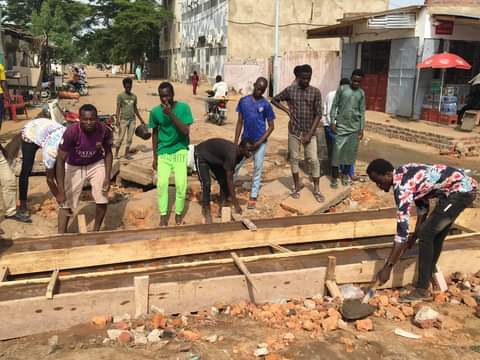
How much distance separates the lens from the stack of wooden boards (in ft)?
11.2

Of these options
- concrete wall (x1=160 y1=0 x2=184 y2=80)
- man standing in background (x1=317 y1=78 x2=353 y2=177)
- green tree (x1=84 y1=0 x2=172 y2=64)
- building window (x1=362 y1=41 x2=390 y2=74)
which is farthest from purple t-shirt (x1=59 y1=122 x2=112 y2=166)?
green tree (x1=84 y1=0 x2=172 y2=64)

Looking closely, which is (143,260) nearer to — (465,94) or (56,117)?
(56,117)

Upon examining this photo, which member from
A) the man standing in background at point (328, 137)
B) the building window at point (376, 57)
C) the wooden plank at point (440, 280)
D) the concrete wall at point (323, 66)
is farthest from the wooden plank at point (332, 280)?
the concrete wall at point (323, 66)

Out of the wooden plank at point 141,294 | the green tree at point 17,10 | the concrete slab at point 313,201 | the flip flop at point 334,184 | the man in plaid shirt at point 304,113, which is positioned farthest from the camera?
the green tree at point 17,10

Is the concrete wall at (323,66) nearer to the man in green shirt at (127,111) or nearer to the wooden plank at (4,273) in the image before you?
the man in green shirt at (127,111)

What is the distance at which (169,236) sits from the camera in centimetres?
461

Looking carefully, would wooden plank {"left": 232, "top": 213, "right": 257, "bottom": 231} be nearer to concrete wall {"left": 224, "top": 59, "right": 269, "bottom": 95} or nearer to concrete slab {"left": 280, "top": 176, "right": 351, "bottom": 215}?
concrete slab {"left": 280, "top": 176, "right": 351, "bottom": 215}

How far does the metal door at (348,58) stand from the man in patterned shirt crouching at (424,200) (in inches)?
541

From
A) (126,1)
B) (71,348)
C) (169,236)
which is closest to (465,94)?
(169,236)

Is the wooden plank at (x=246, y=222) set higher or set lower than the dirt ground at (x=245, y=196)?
higher

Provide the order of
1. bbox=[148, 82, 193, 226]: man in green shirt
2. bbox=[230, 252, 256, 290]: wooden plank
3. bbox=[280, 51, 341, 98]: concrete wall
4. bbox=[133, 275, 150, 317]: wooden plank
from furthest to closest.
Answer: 1. bbox=[280, 51, 341, 98]: concrete wall
2. bbox=[148, 82, 193, 226]: man in green shirt
3. bbox=[230, 252, 256, 290]: wooden plank
4. bbox=[133, 275, 150, 317]: wooden plank

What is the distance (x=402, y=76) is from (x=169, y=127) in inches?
439

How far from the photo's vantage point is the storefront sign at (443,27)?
521 inches

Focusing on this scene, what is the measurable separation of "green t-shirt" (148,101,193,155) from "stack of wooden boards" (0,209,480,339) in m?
0.91
